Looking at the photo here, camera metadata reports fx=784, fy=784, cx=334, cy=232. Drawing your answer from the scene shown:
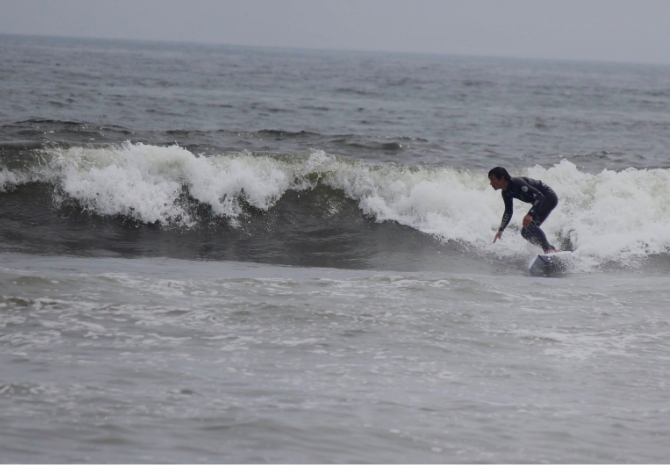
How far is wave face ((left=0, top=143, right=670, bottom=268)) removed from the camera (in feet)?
37.3

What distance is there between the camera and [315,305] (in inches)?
291

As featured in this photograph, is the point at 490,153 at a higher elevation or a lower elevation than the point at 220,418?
higher

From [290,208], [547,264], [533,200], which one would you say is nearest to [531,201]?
[533,200]

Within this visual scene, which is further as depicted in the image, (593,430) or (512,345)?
(512,345)

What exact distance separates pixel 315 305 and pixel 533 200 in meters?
4.43

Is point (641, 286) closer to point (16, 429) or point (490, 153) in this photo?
point (16, 429)

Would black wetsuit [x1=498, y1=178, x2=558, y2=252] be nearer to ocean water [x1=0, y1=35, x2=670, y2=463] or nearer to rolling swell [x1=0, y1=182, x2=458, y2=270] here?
ocean water [x1=0, y1=35, x2=670, y2=463]

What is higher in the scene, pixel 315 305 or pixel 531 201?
pixel 531 201

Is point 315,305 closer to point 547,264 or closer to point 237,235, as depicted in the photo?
point 547,264

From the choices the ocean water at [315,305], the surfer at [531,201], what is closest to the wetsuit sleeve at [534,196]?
the surfer at [531,201]

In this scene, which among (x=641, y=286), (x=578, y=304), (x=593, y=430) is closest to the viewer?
(x=593, y=430)

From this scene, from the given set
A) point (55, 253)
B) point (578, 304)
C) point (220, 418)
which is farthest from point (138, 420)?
point (55, 253)

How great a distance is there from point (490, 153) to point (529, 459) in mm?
15726

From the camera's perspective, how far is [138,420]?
186 inches
